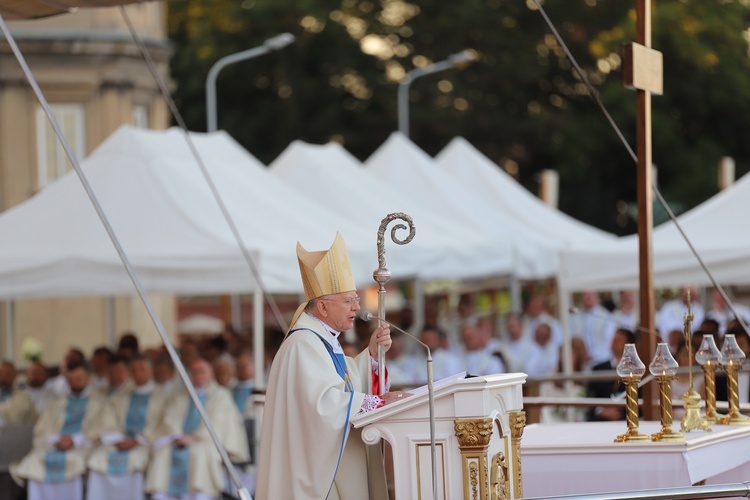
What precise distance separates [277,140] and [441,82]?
4148mm

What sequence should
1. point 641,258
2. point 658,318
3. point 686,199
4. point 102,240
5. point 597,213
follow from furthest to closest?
1. point 597,213
2. point 686,199
3. point 658,318
4. point 102,240
5. point 641,258

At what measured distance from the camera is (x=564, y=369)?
15.6 meters

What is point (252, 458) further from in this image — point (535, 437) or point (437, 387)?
point (437, 387)

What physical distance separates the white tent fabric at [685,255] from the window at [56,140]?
14931 mm

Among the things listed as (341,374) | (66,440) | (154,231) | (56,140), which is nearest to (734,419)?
(341,374)

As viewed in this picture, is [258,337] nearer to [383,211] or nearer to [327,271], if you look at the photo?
[383,211]

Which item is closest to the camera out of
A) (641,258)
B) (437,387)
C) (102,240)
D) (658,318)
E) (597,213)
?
(437,387)

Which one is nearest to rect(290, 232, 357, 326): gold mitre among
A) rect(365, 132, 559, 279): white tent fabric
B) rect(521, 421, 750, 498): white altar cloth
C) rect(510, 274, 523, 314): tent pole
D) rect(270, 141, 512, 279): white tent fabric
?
rect(521, 421, 750, 498): white altar cloth

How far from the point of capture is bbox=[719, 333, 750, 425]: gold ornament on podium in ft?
26.6

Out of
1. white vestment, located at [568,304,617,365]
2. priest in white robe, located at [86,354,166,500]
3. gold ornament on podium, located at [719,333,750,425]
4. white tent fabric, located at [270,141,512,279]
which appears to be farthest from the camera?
white vestment, located at [568,304,617,365]

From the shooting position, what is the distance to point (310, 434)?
6594 millimetres

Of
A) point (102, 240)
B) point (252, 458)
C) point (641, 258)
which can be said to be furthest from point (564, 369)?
point (641, 258)

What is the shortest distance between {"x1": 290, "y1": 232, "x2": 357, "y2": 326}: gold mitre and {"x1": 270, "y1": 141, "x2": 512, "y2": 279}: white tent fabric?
8.36 meters

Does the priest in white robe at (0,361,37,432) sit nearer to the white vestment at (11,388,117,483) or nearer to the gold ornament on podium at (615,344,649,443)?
the white vestment at (11,388,117,483)
